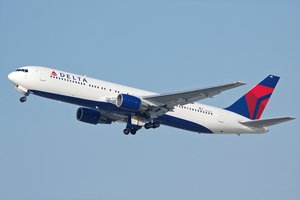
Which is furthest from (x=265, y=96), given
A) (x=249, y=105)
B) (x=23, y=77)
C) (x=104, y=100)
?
(x=23, y=77)

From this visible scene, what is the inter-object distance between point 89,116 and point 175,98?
27.3 feet

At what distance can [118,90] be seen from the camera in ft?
179

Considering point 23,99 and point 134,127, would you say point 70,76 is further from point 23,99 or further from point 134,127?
point 134,127

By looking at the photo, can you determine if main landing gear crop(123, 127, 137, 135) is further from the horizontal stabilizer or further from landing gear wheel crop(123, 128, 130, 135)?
the horizontal stabilizer

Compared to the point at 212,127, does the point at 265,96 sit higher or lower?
higher

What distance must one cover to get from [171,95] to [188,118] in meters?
4.23

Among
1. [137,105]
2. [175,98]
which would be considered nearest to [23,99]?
[137,105]

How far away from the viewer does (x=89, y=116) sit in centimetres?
5844

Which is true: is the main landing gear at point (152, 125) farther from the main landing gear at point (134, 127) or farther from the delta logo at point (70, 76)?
the delta logo at point (70, 76)

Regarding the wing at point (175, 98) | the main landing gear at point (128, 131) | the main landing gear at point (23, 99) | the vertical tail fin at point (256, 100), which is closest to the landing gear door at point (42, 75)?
the main landing gear at point (23, 99)

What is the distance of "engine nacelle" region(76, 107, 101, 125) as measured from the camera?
2301 inches

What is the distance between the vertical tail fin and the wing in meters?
7.21

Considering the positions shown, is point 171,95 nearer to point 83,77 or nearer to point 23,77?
point 83,77

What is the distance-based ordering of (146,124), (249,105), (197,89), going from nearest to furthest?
(197,89), (146,124), (249,105)
